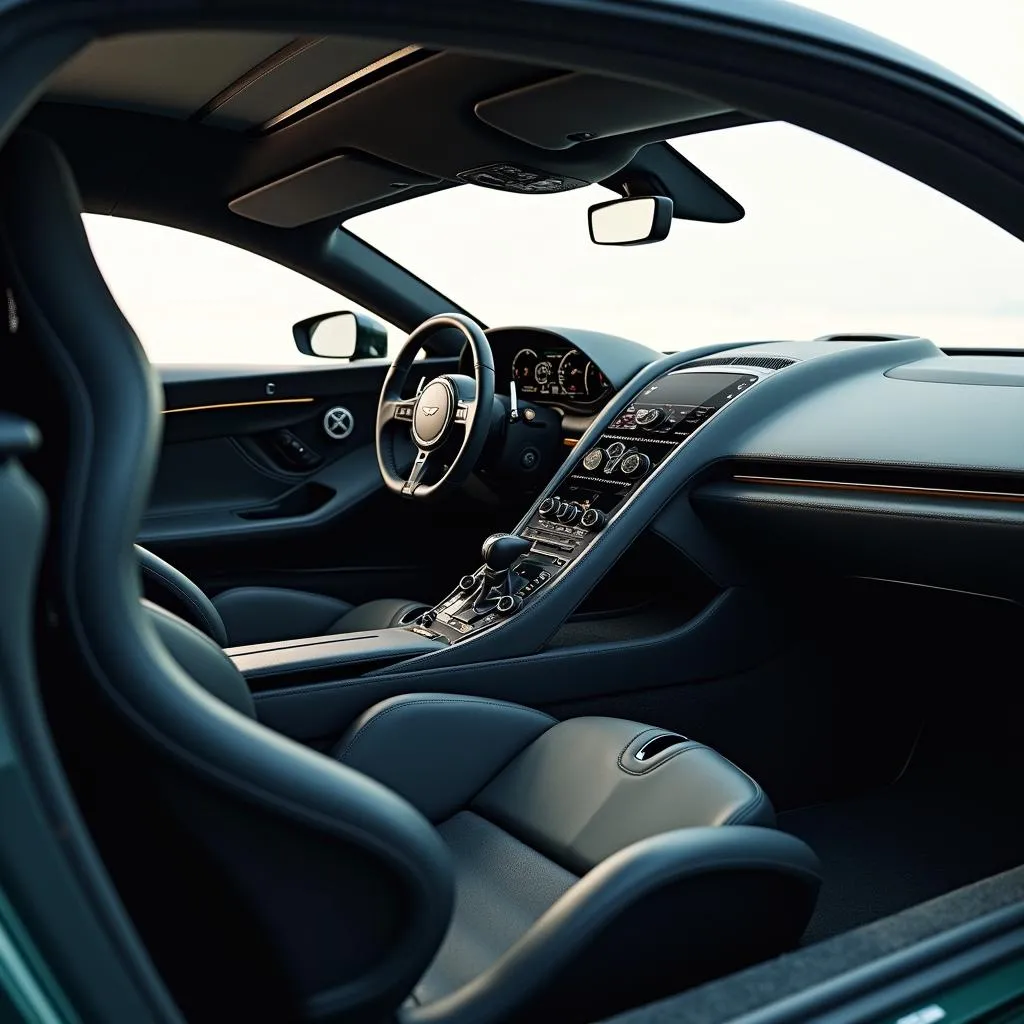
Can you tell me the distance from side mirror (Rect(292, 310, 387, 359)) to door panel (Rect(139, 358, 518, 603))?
0.09 metres

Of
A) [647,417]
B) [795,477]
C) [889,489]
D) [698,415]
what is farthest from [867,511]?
[647,417]

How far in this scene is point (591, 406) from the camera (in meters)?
3.03

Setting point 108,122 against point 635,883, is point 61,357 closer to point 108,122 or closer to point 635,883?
point 635,883

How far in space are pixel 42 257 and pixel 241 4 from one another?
21 cm

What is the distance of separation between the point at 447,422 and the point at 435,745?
44.0 inches

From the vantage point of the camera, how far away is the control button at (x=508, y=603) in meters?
2.26

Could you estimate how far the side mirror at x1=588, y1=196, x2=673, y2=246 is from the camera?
9.41 feet

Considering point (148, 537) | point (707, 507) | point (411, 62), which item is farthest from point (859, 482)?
point (148, 537)

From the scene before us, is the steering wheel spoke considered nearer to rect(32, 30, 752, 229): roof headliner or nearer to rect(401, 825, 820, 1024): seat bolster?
rect(32, 30, 752, 229): roof headliner

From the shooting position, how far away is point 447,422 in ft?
9.15

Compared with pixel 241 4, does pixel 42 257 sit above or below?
below

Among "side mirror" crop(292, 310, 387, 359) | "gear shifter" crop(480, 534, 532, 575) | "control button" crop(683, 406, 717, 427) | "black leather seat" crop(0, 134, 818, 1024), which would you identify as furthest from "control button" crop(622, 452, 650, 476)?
"black leather seat" crop(0, 134, 818, 1024)

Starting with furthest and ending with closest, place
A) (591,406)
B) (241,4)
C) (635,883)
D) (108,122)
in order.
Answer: (591,406) → (108,122) → (635,883) → (241,4)

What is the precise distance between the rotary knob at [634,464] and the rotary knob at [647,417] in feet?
0.33
